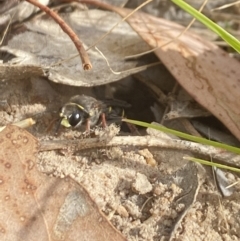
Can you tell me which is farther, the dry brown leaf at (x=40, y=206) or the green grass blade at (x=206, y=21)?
the green grass blade at (x=206, y=21)

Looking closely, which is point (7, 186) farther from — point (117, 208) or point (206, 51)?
point (206, 51)

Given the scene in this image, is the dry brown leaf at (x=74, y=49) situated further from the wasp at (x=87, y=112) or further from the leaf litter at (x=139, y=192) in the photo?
the leaf litter at (x=139, y=192)

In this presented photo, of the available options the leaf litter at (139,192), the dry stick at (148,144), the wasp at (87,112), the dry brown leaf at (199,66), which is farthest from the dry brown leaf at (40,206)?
the dry brown leaf at (199,66)

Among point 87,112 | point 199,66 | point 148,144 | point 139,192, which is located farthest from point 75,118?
point 199,66

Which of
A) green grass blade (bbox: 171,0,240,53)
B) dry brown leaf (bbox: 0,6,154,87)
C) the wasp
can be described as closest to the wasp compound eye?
the wasp

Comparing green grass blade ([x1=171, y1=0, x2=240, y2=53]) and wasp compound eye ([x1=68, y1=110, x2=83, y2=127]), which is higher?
green grass blade ([x1=171, y1=0, x2=240, y2=53])

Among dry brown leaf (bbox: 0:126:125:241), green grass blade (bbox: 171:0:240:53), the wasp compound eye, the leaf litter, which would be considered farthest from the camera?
the wasp compound eye

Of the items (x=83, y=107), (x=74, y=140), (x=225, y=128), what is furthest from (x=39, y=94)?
(x=225, y=128)

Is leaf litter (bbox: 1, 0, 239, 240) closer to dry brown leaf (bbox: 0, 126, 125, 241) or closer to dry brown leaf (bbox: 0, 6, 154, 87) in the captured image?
dry brown leaf (bbox: 0, 126, 125, 241)
